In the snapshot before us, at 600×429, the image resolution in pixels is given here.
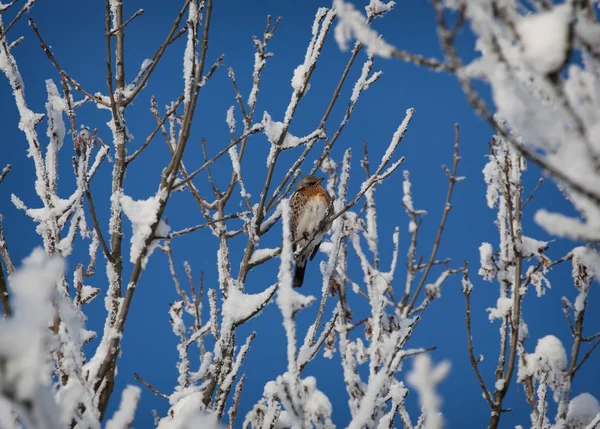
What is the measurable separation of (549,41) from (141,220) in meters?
1.37

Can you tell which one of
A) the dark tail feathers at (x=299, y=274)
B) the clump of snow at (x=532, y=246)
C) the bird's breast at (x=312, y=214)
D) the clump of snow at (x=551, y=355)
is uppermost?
the bird's breast at (x=312, y=214)

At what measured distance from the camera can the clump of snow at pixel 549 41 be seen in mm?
713

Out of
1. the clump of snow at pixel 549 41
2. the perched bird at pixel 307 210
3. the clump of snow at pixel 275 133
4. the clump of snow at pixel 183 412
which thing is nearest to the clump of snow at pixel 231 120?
the clump of snow at pixel 275 133

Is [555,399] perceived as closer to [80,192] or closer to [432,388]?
[432,388]

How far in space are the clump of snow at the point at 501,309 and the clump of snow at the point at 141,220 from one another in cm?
165

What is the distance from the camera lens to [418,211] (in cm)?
419

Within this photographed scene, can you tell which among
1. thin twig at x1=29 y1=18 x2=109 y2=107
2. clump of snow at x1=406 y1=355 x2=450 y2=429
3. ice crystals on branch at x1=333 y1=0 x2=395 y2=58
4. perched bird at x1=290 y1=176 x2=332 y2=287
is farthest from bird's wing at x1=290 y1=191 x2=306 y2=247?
clump of snow at x1=406 y1=355 x2=450 y2=429

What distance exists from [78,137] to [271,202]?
3.01 ft

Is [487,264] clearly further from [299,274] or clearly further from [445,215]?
[299,274]

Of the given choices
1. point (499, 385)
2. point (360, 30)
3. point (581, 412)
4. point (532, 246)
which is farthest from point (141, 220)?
point (581, 412)

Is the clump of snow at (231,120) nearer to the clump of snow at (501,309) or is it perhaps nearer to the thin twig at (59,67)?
the thin twig at (59,67)

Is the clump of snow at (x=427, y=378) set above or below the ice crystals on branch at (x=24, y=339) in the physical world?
below

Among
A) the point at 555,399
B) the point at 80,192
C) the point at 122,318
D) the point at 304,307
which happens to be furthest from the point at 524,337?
the point at 80,192

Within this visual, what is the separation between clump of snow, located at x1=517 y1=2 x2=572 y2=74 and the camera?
2.34ft
